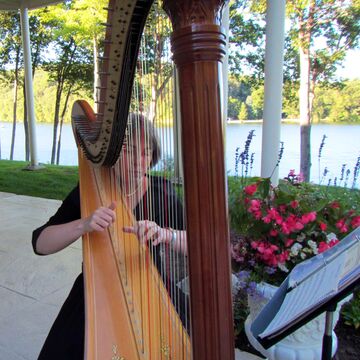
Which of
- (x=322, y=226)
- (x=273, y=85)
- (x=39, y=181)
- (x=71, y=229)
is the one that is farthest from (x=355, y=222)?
(x=39, y=181)

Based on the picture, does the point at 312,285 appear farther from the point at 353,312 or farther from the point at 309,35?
the point at 309,35

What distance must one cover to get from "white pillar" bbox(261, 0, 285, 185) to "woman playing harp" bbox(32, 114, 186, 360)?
5.62 feet

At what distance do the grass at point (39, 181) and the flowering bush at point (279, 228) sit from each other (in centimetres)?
416

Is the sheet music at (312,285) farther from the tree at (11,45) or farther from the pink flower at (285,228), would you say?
the tree at (11,45)

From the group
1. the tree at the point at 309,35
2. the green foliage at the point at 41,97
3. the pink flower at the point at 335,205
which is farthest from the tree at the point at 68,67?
the pink flower at the point at 335,205

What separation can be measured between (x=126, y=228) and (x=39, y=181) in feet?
18.7

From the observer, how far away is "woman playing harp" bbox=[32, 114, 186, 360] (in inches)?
46.0

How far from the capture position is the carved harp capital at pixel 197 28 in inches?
23.0

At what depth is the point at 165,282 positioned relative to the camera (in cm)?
122

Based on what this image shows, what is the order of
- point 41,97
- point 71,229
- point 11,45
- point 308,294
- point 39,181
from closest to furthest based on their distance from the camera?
point 308,294 < point 71,229 < point 39,181 < point 11,45 < point 41,97

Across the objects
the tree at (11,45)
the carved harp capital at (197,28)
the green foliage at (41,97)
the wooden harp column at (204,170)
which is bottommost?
the wooden harp column at (204,170)

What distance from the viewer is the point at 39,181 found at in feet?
21.3

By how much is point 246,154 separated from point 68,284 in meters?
1.58

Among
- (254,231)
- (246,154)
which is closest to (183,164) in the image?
(254,231)
